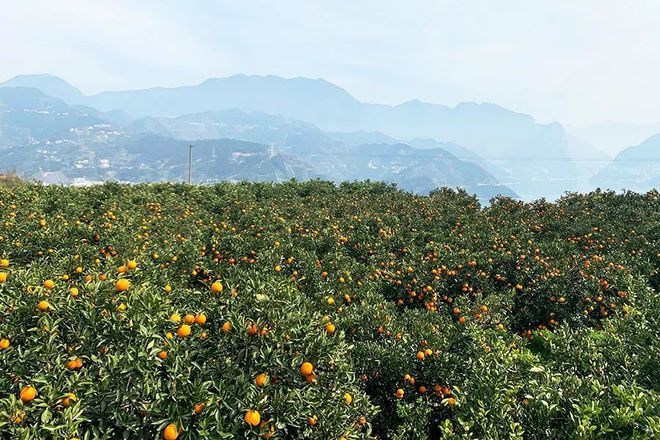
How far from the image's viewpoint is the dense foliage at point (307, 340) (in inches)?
93.9

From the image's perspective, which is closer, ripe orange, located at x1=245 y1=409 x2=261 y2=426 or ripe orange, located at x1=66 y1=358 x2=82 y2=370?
ripe orange, located at x1=245 y1=409 x2=261 y2=426

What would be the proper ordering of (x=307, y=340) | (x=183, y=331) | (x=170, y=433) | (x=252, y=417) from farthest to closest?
(x=307, y=340)
(x=183, y=331)
(x=252, y=417)
(x=170, y=433)

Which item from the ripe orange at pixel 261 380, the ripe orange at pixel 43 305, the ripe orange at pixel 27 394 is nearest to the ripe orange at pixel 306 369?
the ripe orange at pixel 261 380

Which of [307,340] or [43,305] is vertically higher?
[43,305]

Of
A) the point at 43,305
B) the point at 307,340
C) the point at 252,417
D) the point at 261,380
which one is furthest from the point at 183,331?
the point at 43,305

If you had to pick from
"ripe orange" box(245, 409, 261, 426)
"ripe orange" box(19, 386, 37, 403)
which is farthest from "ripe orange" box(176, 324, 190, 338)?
"ripe orange" box(19, 386, 37, 403)

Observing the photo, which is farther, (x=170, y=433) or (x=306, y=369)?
(x=306, y=369)

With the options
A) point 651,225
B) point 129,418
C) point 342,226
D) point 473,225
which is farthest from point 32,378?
point 651,225

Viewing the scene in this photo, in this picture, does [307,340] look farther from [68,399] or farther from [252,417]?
[68,399]

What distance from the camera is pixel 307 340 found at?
9.36 ft

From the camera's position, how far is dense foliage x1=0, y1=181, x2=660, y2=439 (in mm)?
2385

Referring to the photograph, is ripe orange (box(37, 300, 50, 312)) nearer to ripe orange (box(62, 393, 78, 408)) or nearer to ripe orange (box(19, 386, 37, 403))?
ripe orange (box(19, 386, 37, 403))

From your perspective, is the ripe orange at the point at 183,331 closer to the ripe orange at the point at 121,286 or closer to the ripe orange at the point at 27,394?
the ripe orange at the point at 121,286

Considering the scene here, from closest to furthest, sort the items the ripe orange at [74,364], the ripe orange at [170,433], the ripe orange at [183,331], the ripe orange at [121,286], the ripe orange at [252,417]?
the ripe orange at [170,433] → the ripe orange at [252,417] → the ripe orange at [74,364] → the ripe orange at [183,331] → the ripe orange at [121,286]
